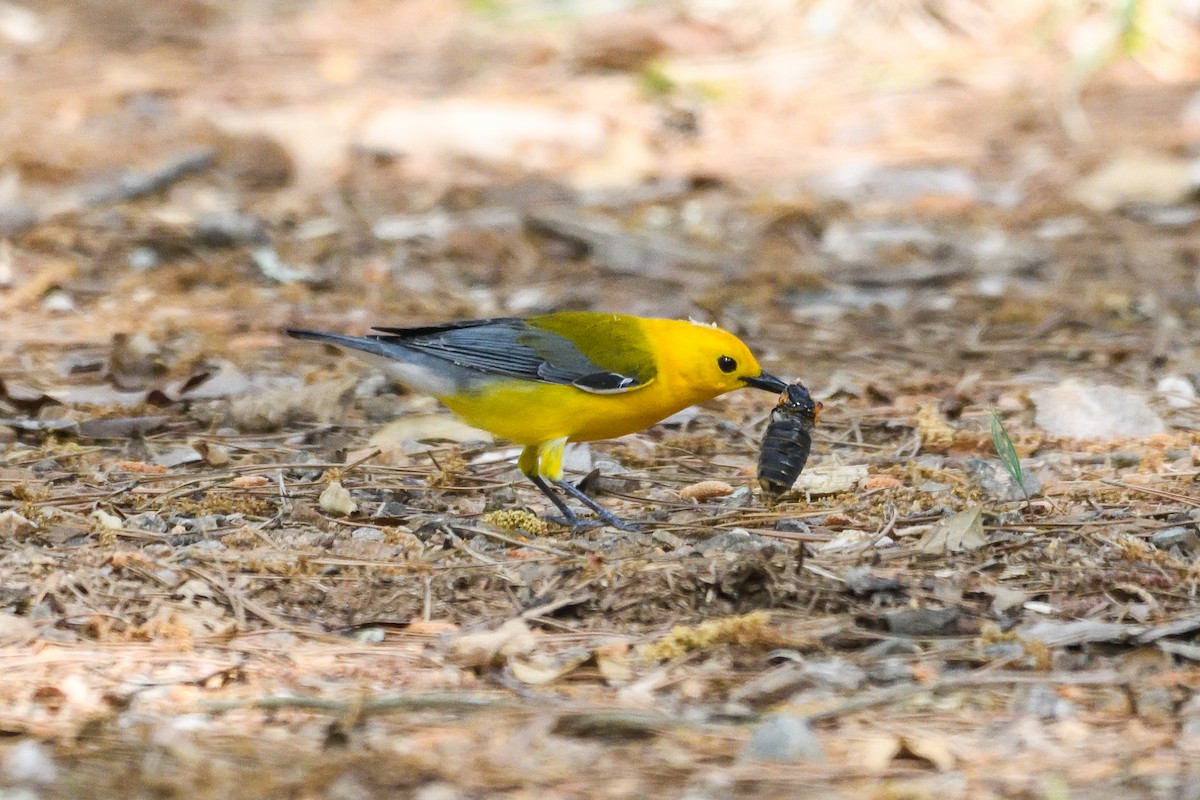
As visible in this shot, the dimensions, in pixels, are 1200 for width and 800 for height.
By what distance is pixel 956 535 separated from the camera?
4.25m

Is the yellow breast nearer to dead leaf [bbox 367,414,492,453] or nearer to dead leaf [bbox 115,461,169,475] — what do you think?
dead leaf [bbox 367,414,492,453]

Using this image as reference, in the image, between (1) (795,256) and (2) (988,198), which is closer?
(1) (795,256)

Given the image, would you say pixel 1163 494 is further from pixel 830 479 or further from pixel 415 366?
pixel 415 366

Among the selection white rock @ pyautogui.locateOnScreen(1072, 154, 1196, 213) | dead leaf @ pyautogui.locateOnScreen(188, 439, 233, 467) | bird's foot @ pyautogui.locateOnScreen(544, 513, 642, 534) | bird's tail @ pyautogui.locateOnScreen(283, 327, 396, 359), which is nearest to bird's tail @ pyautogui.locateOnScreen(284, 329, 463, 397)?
bird's tail @ pyautogui.locateOnScreen(283, 327, 396, 359)

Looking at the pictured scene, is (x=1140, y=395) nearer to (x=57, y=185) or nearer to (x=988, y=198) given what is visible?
(x=988, y=198)

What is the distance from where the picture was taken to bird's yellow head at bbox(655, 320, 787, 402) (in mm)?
5066

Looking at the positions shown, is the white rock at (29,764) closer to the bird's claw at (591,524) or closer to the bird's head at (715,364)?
the bird's claw at (591,524)

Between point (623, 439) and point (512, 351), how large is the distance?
86 cm

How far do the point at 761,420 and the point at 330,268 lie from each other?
9.84ft

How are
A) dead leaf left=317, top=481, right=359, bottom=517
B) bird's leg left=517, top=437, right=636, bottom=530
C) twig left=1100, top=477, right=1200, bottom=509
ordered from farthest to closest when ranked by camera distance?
bird's leg left=517, top=437, right=636, bottom=530
dead leaf left=317, top=481, right=359, bottom=517
twig left=1100, top=477, right=1200, bottom=509

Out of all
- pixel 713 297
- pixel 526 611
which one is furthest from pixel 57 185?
pixel 526 611

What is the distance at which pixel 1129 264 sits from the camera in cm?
804

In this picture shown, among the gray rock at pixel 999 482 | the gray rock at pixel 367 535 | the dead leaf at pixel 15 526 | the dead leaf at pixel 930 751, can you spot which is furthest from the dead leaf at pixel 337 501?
the dead leaf at pixel 930 751

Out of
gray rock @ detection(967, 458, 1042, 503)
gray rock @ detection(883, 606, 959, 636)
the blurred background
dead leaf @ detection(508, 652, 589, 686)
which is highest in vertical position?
the blurred background
